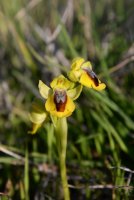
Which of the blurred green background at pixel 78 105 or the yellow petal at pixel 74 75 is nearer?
the yellow petal at pixel 74 75

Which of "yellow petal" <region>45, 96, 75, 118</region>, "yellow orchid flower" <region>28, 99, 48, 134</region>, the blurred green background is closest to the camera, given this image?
"yellow petal" <region>45, 96, 75, 118</region>

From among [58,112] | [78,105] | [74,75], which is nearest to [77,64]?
[74,75]

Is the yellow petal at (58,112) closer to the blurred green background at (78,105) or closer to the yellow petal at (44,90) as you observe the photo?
the yellow petal at (44,90)

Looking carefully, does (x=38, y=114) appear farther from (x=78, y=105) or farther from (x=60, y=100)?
(x=78, y=105)

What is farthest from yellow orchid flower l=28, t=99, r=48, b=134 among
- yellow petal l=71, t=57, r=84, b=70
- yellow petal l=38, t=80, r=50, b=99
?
yellow petal l=71, t=57, r=84, b=70

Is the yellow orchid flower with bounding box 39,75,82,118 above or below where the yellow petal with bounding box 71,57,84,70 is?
below

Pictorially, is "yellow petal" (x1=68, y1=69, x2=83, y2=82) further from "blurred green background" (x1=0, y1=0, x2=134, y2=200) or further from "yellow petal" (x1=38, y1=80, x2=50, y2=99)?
"blurred green background" (x1=0, y1=0, x2=134, y2=200)

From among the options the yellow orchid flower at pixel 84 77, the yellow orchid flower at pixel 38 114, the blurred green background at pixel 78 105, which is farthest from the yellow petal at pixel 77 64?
the blurred green background at pixel 78 105
